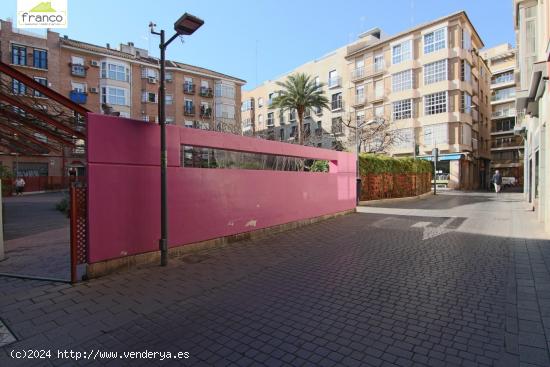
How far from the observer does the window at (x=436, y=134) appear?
33531 mm

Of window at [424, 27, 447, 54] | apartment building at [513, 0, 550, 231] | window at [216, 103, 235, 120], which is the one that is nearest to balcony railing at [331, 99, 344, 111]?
window at [424, 27, 447, 54]

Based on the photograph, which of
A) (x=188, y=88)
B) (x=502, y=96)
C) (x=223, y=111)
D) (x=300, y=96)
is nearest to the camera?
(x=300, y=96)

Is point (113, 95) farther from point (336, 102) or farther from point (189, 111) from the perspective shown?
point (336, 102)

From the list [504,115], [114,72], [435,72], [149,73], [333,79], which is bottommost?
[504,115]

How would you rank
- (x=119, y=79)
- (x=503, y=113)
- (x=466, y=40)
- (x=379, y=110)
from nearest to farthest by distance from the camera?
(x=466, y=40) → (x=119, y=79) → (x=379, y=110) → (x=503, y=113)

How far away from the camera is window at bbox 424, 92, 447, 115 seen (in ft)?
110

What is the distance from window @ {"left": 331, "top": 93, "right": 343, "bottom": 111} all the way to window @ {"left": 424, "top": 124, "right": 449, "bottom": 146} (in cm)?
1288

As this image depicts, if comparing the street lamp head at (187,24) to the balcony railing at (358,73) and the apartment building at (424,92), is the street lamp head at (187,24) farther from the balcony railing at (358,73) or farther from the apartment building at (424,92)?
the balcony railing at (358,73)

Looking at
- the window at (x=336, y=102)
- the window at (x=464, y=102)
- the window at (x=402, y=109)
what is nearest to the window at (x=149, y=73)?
the window at (x=336, y=102)

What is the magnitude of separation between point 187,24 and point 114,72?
1478 inches

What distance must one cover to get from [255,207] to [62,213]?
34.9ft

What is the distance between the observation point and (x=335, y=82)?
44.8 meters

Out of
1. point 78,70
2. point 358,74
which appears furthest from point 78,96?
point 358,74

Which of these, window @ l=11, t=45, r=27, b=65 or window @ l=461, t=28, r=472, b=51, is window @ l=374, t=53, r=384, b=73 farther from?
window @ l=11, t=45, r=27, b=65
